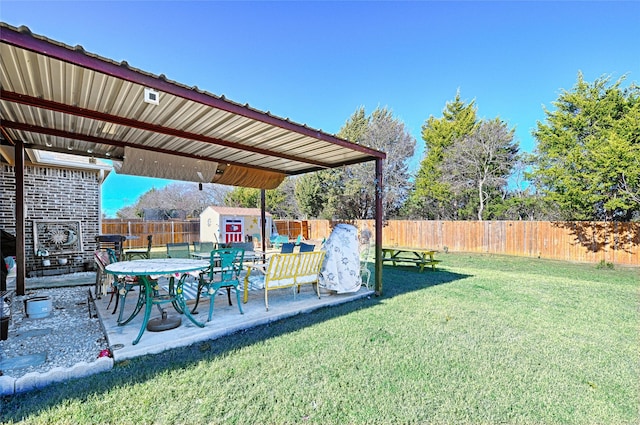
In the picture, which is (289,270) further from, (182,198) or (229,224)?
(182,198)

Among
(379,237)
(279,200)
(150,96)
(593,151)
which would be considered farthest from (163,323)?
(279,200)

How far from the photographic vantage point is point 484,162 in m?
17.8

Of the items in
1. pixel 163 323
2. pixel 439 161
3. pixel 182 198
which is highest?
pixel 439 161

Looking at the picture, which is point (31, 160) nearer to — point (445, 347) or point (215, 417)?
point (215, 417)

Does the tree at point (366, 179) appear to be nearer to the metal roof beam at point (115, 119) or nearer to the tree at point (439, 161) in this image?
the tree at point (439, 161)

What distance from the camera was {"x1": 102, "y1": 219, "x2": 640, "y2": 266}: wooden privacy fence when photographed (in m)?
10.6

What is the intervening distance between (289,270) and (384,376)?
Result: 2341 millimetres

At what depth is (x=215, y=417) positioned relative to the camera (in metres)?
2.04

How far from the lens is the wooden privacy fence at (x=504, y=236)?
10586 mm

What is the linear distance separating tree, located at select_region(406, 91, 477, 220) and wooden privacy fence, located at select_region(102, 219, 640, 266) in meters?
4.32

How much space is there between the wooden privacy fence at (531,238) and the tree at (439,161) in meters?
4.32

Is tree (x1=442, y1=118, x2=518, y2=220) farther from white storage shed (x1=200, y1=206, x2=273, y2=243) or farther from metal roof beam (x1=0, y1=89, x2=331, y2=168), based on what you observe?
metal roof beam (x1=0, y1=89, x2=331, y2=168)

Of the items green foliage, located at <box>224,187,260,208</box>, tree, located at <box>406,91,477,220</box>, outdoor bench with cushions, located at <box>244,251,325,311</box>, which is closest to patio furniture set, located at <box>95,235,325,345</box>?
outdoor bench with cushions, located at <box>244,251,325,311</box>

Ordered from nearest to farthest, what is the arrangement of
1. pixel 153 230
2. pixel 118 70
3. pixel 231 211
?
pixel 118 70
pixel 153 230
pixel 231 211
